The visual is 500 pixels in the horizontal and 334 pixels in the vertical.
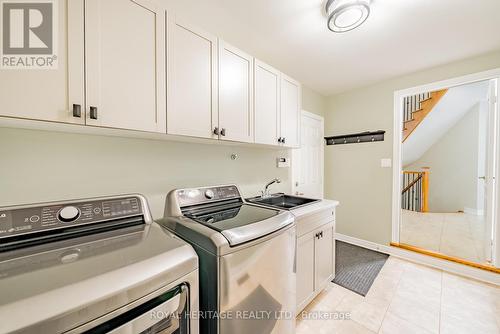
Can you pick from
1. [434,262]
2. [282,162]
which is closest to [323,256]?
[282,162]

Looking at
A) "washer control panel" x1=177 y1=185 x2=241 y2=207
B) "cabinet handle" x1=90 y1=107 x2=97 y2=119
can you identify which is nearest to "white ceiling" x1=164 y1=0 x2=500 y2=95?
"cabinet handle" x1=90 y1=107 x2=97 y2=119

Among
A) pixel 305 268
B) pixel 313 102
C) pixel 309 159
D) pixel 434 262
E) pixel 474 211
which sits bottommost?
pixel 434 262

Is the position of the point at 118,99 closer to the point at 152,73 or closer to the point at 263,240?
the point at 152,73

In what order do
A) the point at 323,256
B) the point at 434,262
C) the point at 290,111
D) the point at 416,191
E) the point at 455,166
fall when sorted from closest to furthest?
the point at 323,256, the point at 290,111, the point at 434,262, the point at 455,166, the point at 416,191

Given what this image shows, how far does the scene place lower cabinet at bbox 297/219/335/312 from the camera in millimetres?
1581

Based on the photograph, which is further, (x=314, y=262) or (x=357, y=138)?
(x=357, y=138)

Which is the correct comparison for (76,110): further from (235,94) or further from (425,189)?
(425,189)

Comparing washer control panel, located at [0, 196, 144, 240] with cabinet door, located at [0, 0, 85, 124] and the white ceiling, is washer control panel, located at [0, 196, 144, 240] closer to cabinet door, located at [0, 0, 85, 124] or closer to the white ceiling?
cabinet door, located at [0, 0, 85, 124]

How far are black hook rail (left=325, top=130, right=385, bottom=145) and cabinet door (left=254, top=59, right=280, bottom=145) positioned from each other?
6.00 ft

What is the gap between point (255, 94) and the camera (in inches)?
65.3

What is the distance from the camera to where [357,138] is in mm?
3027

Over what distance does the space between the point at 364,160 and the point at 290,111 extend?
5.66ft

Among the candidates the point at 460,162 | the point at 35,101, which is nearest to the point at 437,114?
the point at 460,162

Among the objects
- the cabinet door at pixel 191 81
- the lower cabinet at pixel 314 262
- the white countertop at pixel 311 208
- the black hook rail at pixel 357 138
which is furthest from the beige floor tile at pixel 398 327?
the black hook rail at pixel 357 138
